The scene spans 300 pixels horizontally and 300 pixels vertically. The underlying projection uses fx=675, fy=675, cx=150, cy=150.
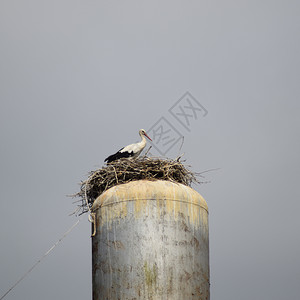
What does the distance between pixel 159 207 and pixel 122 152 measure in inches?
171

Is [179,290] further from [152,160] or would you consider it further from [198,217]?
[152,160]

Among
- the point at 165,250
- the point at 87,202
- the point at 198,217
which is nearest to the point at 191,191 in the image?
the point at 198,217

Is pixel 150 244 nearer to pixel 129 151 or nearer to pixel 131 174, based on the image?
pixel 131 174

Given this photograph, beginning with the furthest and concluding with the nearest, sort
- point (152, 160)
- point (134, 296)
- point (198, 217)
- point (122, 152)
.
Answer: point (122, 152) < point (152, 160) < point (198, 217) < point (134, 296)

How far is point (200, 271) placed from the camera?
1368cm

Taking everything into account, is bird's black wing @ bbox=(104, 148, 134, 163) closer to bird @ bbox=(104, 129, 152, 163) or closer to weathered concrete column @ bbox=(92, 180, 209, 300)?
bird @ bbox=(104, 129, 152, 163)

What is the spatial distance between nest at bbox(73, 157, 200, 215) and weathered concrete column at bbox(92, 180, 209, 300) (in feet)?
1.59

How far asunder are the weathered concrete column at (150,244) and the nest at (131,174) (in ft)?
1.59

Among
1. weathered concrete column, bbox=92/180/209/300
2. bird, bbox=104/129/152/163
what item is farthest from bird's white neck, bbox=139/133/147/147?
weathered concrete column, bbox=92/180/209/300

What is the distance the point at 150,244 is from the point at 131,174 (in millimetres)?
2003

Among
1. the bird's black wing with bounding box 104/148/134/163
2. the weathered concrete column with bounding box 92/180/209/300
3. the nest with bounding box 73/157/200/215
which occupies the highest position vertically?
the bird's black wing with bounding box 104/148/134/163

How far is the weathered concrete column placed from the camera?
13211mm

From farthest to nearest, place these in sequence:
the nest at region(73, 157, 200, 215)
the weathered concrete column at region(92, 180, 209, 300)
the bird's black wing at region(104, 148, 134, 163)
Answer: the bird's black wing at region(104, 148, 134, 163), the nest at region(73, 157, 200, 215), the weathered concrete column at region(92, 180, 209, 300)

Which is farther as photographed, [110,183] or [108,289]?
[110,183]
